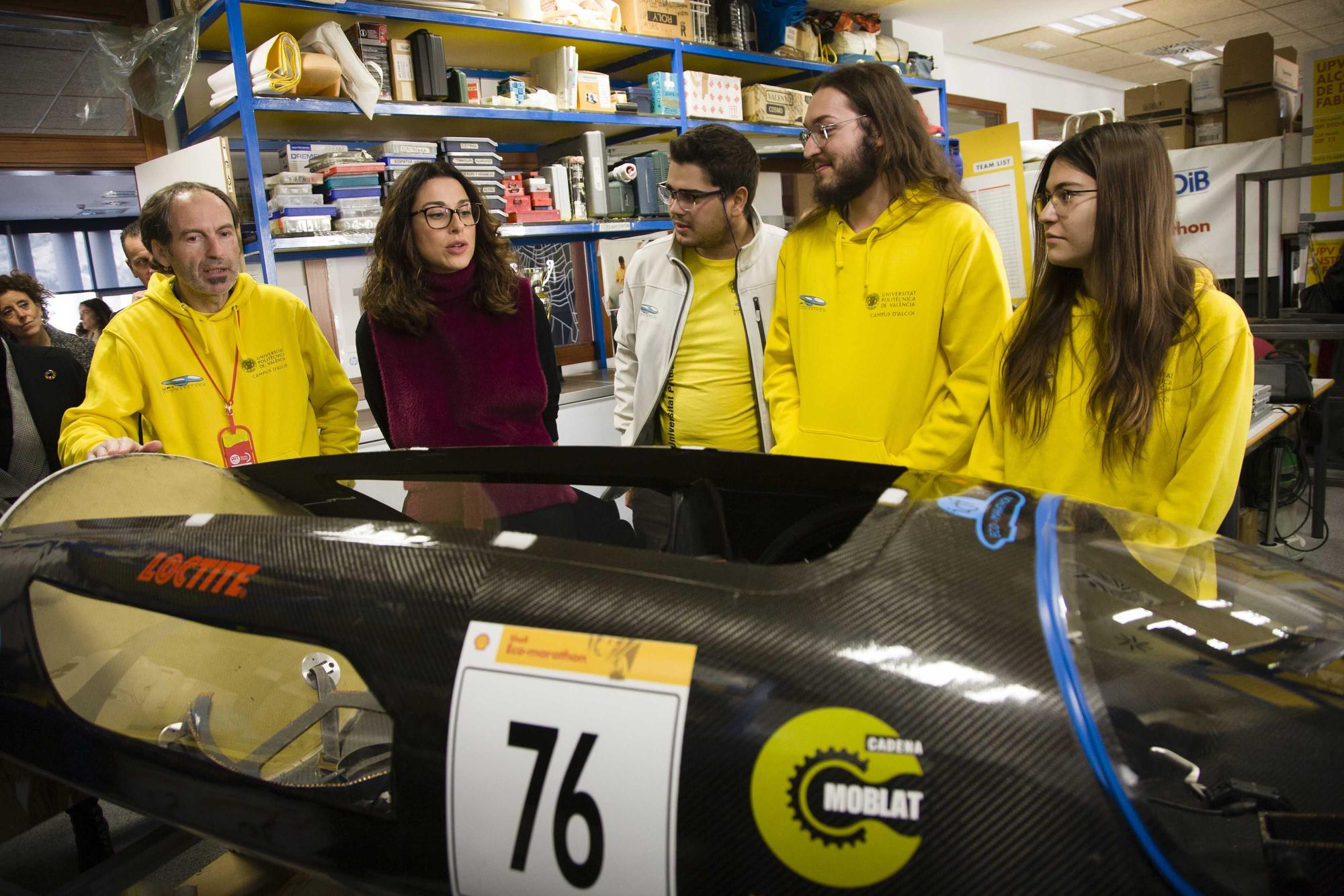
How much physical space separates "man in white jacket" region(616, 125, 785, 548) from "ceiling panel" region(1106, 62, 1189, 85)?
38.9 feet

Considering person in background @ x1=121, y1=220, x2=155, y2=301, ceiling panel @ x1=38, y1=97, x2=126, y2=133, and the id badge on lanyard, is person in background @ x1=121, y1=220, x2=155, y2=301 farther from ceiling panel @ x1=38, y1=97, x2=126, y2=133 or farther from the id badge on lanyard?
the id badge on lanyard

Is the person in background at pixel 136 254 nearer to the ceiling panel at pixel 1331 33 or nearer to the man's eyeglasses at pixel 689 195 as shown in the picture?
the man's eyeglasses at pixel 689 195

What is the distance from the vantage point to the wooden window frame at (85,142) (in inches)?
137

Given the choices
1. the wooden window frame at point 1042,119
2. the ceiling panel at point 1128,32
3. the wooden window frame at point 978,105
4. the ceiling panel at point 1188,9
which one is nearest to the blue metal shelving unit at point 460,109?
the wooden window frame at point 978,105

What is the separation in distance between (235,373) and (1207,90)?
7.05 meters

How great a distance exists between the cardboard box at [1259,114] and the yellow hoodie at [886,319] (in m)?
5.91

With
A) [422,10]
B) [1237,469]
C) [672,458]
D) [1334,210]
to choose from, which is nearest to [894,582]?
[672,458]

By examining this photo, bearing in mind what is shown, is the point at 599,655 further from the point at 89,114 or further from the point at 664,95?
the point at 664,95

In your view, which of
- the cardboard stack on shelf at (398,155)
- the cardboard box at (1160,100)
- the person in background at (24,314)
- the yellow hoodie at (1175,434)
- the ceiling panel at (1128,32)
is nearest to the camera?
the yellow hoodie at (1175,434)

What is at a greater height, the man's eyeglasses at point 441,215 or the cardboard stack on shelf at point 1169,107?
the cardboard stack on shelf at point 1169,107

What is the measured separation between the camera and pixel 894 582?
2.69 ft

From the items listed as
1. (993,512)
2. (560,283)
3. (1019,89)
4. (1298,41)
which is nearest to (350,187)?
(560,283)

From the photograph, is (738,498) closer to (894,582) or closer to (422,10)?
(894,582)

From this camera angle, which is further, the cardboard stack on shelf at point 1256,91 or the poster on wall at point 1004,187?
the cardboard stack on shelf at point 1256,91
